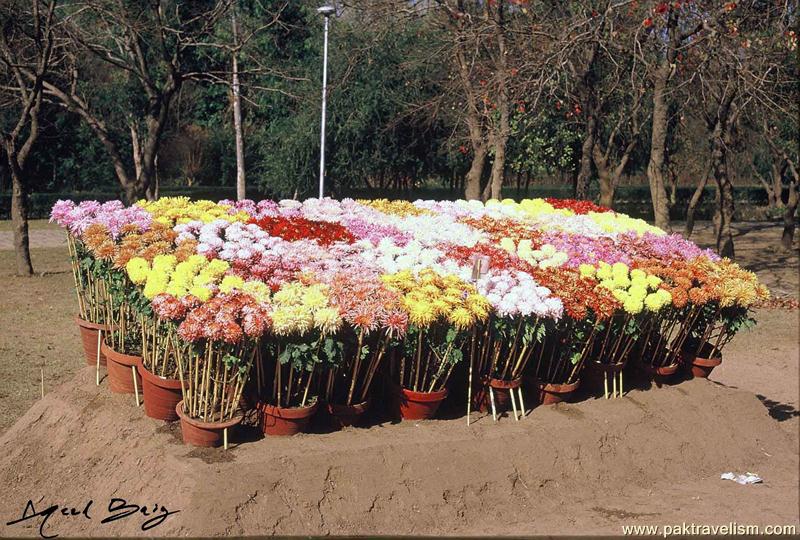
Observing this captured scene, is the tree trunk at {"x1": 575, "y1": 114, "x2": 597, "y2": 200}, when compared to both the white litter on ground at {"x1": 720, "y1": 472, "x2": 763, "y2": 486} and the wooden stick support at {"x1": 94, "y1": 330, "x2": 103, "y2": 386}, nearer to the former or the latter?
the white litter on ground at {"x1": 720, "y1": 472, "x2": 763, "y2": 486}

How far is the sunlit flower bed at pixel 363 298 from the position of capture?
4.81 m

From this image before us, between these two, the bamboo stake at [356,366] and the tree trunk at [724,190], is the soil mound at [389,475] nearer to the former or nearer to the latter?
the bamboo stake at [356,366]

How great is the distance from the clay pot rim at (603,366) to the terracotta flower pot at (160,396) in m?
3.17

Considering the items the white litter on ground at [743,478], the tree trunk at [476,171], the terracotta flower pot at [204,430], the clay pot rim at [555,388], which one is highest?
the tree trunk at [476,171]

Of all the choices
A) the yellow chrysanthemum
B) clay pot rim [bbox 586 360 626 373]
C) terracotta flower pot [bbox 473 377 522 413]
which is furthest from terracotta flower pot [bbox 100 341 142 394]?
clay pot rim [bbox 586 360 626 373]

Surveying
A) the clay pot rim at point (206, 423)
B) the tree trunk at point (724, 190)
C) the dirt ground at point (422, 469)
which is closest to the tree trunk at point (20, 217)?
Answer: the dirt ground at point (422, 469)

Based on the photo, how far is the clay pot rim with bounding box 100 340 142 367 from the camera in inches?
216

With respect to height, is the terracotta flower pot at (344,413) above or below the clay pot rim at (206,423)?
below

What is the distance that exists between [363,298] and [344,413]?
76 cm

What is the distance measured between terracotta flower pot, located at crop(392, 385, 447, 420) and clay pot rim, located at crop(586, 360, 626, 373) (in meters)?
1.53

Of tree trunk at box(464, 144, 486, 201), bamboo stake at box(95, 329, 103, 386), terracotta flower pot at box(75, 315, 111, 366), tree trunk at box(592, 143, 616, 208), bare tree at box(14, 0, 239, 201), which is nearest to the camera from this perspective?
bamboo stake at box(95, 329, 103, 386)

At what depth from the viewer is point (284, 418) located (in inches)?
194

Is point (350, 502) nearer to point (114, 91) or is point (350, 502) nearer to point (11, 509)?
point (11, 509)

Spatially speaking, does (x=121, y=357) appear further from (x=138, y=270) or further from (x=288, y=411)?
(x=288, y=411)
